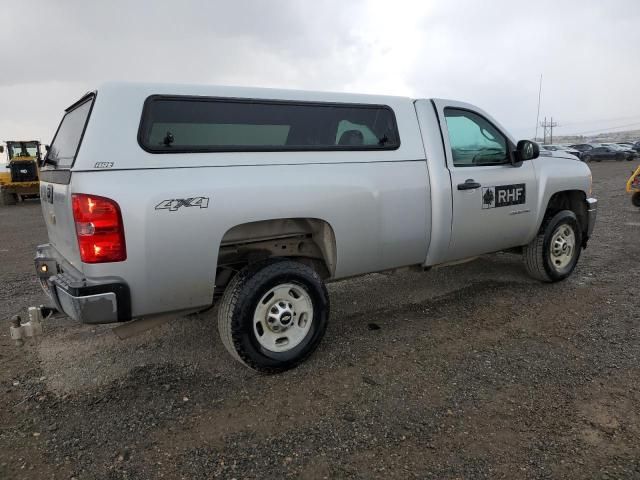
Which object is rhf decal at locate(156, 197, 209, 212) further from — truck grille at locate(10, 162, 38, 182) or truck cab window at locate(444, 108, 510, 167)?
truck grille at locate(10, 162, 38, 182)

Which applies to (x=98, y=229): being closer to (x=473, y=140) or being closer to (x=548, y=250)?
(x=473, y=140)

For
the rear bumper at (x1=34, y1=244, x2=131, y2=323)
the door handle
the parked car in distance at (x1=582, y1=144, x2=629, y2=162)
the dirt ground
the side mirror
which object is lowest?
the dirt ground

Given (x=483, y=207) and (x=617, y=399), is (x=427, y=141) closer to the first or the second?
(x=483, y=207)

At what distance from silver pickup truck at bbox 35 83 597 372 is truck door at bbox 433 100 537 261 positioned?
A: 0.6 inches

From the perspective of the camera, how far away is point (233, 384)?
3.29m

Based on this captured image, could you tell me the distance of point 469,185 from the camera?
4129mm

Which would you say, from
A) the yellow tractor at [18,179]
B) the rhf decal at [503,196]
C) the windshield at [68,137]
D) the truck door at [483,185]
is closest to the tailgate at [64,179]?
the windshield at [68,137]

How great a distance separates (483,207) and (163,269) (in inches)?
114

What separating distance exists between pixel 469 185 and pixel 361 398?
7.04ft

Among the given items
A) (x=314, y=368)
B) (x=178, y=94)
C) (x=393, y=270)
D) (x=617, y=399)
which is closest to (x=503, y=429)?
(x=617, y=399)

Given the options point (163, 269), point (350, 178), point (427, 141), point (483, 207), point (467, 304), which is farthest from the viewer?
point (467, 304)

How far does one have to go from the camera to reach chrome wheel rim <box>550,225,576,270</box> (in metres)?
5.11

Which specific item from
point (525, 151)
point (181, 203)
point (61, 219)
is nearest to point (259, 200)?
point (181, 203)

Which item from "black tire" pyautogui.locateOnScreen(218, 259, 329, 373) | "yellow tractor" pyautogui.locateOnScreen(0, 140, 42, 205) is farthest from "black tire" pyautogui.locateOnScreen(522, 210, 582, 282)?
"yellow tractor" pyautogui.locateOnScreen(0, 140, 42, 205)
